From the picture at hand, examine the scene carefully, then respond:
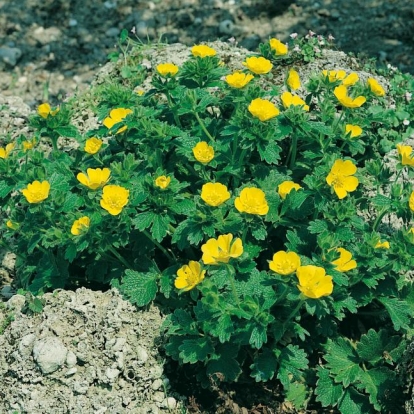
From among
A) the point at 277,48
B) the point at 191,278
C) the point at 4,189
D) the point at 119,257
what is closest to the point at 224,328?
the point at 191,278

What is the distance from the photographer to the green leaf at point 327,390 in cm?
288

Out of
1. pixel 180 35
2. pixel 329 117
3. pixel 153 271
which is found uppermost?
pixel 329 117

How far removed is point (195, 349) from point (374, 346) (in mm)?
779

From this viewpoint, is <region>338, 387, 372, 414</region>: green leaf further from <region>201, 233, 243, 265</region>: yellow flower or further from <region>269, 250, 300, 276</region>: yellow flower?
<region>201, 233, 243, 265</region>: yellow flower

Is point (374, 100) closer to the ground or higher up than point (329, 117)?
closer to the ground

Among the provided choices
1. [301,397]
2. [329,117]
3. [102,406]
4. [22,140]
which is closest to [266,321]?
[301,397]

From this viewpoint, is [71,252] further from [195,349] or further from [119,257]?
[195,349]

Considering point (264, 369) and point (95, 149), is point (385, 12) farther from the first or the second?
point (264, 369)

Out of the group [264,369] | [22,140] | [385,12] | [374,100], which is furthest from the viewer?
[385,12]

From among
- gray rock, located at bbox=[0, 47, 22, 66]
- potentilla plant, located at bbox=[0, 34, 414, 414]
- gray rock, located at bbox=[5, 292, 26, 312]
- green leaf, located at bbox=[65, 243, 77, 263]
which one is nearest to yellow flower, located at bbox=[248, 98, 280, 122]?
potentilla plant, located at bbox=[0, 34, 414, 414]

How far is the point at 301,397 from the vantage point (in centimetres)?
297

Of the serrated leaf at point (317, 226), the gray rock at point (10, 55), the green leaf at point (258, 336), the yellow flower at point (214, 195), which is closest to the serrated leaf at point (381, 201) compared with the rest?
the serrated leaf at point (317, 226)

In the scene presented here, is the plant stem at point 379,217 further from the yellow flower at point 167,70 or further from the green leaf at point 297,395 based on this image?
the yellow flower at point 167,70

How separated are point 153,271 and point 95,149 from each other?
651 mm
